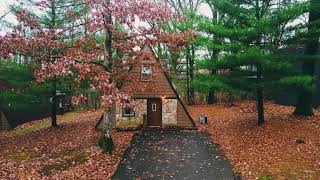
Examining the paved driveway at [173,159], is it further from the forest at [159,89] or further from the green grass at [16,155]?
the green grass at [16,155]

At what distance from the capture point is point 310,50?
75.8ft

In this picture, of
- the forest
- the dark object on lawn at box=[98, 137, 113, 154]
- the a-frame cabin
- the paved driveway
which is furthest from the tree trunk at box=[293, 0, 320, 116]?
the dark object on lawn at box=[98, 137, 113, 154]

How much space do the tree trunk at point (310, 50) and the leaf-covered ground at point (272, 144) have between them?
0.75 m

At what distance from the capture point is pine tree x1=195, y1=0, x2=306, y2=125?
2030cm

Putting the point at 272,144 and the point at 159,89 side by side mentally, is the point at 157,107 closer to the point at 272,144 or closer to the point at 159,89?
the point at 159,89

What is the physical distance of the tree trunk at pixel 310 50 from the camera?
21016 mm

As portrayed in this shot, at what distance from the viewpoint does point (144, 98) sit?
89.5 ft

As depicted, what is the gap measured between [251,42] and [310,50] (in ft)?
13.5

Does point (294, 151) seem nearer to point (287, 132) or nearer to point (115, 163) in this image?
point (287, 132)

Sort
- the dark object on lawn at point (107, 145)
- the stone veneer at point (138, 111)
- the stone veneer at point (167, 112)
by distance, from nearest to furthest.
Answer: the dark object on lawn at point (107, 145), the stone veneer at point (138, 111), the stone veneer at point (167, 112)

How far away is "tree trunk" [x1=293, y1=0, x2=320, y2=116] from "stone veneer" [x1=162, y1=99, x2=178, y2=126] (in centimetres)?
847

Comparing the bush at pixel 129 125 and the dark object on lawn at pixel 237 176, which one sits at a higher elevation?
the bush at pixel 129 125

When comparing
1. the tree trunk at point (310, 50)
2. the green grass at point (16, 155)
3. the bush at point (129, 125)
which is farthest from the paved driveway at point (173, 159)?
the tree trunk at point (310, 50)

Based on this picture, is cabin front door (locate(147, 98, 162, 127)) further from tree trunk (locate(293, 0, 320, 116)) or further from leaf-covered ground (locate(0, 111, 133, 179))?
tree trunk (locate(293, 0, 320, 116))
